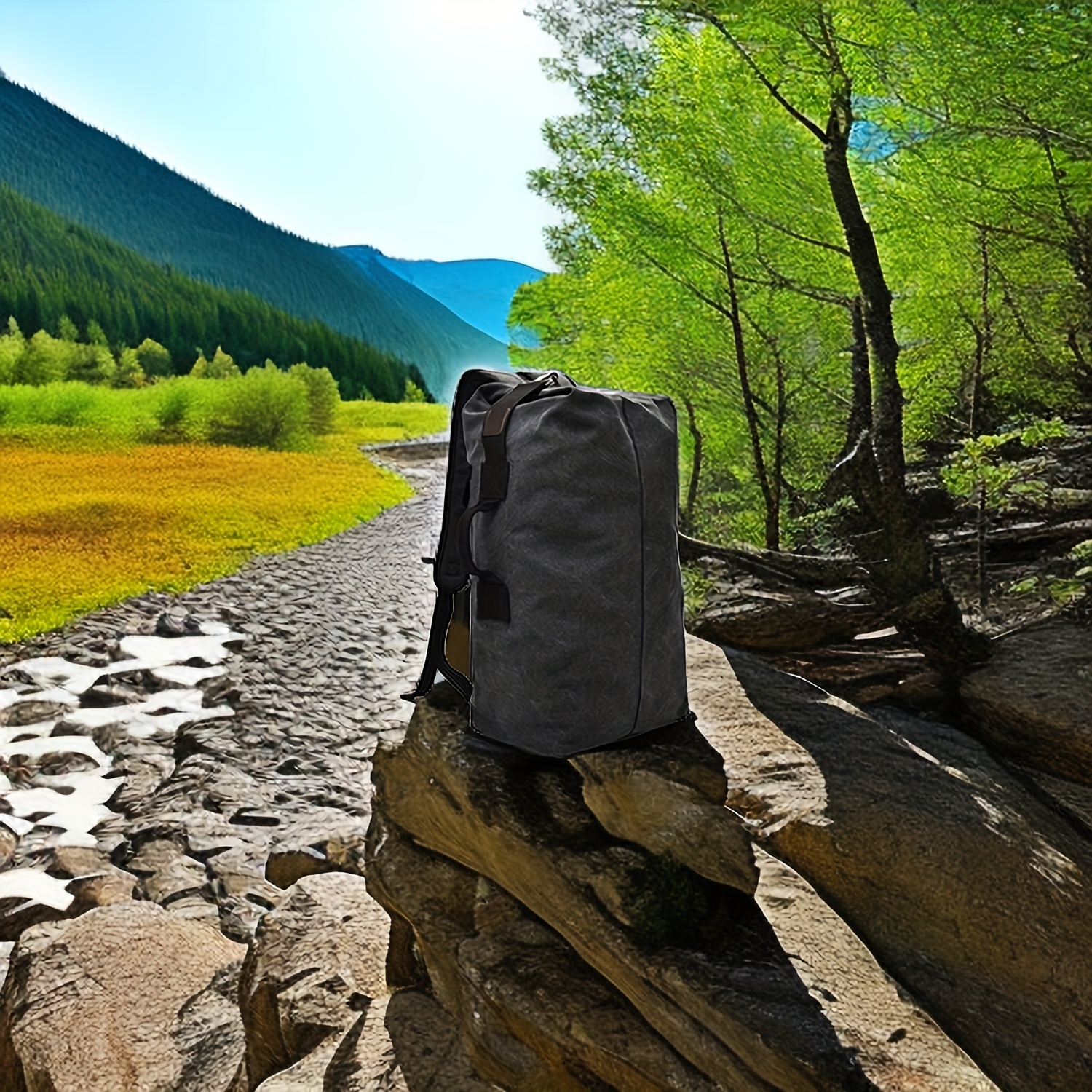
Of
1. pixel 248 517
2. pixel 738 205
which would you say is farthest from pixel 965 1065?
pixel 248 517

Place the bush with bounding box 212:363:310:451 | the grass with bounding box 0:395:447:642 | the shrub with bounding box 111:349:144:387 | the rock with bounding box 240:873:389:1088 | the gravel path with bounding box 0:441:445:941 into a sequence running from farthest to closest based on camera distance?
the bush with bounding box 212:363:310:451 → the shrub with bounding box 111:349:144:387 → the grass with bounding box 0:395:447:642 → the gravel path with bounding box 0:441:445:941 → the rock with bounding box 240:873:389:1088

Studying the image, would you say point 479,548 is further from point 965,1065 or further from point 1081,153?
point 1081,153

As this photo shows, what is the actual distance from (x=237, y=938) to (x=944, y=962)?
8.18ft

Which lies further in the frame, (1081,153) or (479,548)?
(1081,153)

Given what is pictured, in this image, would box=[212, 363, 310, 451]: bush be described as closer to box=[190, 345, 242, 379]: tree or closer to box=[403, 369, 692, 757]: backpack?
box=[190, 345, 242, 379]: tree

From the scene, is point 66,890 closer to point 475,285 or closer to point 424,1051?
point 424,1051

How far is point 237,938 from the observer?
3096 millimetres

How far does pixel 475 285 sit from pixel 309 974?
7.52m

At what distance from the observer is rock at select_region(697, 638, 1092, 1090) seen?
4.48ft

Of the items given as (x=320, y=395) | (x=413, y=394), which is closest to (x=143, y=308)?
(x=320, y=395)

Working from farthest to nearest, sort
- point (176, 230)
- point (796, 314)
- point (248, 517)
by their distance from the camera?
point (176, 230) < point (248, 517) < point (796, 314)

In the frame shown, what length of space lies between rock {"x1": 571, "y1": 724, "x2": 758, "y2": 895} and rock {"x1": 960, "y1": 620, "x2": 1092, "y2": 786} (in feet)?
4.88

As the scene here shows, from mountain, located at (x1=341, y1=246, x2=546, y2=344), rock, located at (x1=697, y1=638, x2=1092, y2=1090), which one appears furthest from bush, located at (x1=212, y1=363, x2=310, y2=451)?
rock, located at (x1=697, y1=638, x2=1092, y2=1090)

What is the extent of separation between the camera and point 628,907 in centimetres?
130
